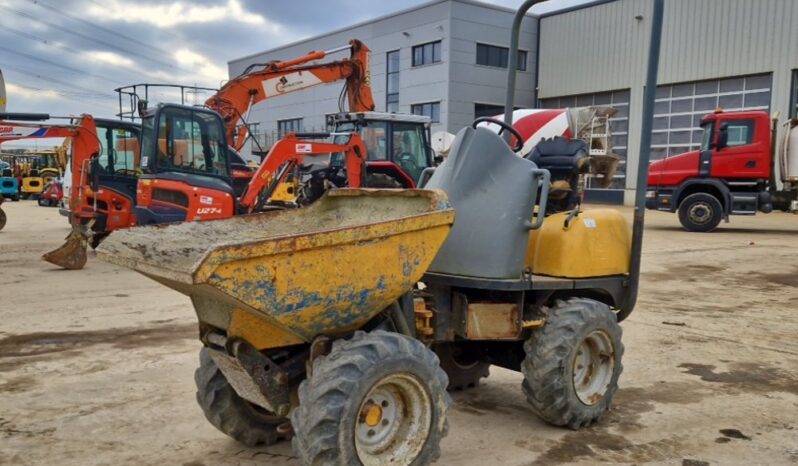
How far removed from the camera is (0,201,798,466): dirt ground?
11.8 ft

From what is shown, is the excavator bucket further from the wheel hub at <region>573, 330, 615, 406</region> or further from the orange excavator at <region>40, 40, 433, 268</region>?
the wheel hub at <region>573, 330, 615, 406</region>

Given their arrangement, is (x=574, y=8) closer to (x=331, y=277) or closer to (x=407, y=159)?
(x=407, y=159)

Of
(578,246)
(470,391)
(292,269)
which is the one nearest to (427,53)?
(470,391)

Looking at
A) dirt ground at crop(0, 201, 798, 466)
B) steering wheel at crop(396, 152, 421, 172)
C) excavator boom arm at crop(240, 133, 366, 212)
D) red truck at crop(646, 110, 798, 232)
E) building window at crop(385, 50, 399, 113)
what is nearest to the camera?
dirt ground at crop(0, 201, 798, 466)

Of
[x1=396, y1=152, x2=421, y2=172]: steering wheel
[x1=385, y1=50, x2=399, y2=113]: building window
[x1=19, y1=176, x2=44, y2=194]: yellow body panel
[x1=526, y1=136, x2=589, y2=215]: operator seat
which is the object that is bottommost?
[x1=19, y1=176, x2=44, y2=194]: yellow body panel

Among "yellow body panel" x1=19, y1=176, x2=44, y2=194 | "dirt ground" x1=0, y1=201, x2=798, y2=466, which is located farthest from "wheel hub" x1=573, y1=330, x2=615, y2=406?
"yellow body panel" x1=19, y1=176, x2=44, y2=194

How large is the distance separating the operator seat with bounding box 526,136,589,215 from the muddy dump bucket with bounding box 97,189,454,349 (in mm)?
1291

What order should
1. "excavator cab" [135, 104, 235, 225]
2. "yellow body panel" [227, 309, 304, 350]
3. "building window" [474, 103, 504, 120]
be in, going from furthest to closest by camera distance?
"building window" [474, 103, 504, 120], "excavator cab" [135, 104, 235, 225], "yellow body panel" [227, 309, 304, 350]

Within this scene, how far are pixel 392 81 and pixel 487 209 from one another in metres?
30.5

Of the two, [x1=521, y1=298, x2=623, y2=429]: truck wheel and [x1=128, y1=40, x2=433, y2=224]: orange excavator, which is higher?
[x1=128, y1=40, x2=433, y2=224]: orange excavator

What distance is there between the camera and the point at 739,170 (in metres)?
15.6

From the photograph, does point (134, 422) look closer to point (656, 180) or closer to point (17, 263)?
point (17, 263)

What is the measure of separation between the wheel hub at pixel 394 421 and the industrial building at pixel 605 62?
24565 millimetres

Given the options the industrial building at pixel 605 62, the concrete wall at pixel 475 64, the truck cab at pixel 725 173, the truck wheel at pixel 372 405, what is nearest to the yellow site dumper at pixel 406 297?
the truck wheel at pixel 372 405
